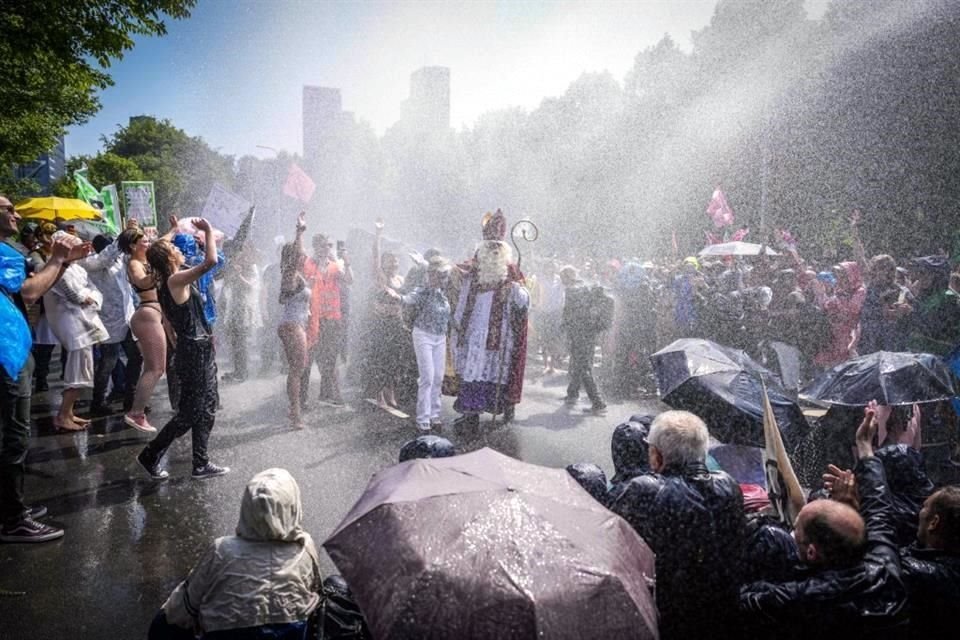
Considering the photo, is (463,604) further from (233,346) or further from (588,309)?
(233,346)

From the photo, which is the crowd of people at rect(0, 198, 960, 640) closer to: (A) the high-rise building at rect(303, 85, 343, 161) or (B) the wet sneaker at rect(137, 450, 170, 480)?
(B) the wet sneaker at rect(137, 450, 170, 480)

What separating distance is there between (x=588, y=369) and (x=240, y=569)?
6367 mm

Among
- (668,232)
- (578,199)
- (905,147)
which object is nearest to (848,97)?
(905,147)

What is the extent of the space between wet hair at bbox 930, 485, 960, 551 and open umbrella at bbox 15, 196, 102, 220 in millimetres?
11698

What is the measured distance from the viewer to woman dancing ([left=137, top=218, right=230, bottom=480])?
4.71 metres

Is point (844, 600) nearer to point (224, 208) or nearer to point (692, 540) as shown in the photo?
point (692, 540)

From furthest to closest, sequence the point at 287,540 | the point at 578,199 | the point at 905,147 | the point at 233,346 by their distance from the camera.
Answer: the point at 578,199 → the point at 905,147 → the point at 233,346 → the point at 287,540

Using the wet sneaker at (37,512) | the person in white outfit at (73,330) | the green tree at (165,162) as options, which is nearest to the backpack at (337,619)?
the wet sneaker at (37,512)

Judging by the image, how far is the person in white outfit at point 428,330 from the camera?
6.66 metres

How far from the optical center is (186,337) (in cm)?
481

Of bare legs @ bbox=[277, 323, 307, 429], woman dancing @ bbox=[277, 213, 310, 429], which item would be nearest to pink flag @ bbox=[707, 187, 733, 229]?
woman dancing @ bbox=[277, 213, 310, 429]

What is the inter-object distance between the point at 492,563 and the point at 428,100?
2487 inches

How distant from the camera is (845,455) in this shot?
13.9 feet

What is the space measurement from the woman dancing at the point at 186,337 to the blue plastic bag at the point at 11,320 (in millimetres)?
1026
